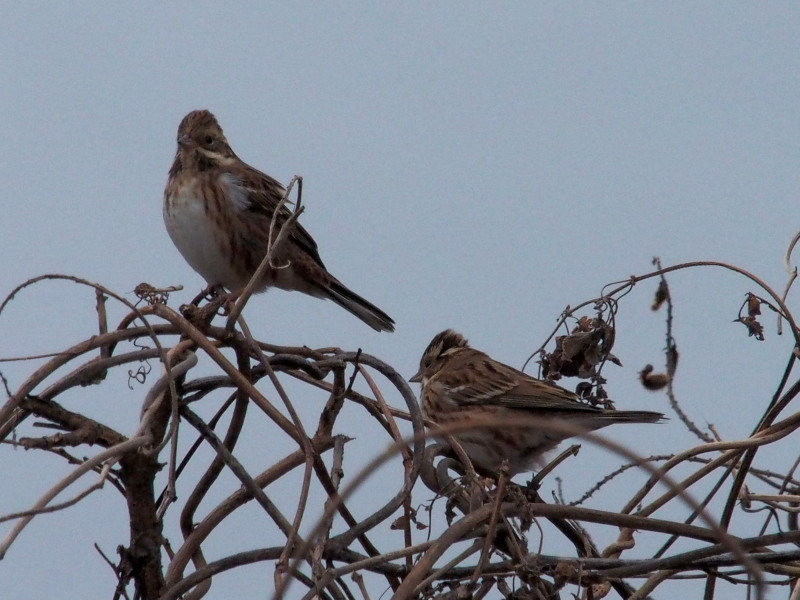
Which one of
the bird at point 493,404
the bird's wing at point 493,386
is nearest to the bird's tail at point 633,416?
the bird at point 493,404

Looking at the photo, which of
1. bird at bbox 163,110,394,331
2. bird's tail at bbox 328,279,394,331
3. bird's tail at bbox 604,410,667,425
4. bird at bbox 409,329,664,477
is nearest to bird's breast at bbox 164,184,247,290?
bird at bbox 163,110,394,331

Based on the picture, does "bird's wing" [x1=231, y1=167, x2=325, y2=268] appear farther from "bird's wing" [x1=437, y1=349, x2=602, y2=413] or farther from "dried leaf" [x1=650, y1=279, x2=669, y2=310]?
"dried leaf" [x1=650, y1=279, x2=669, y2=310]

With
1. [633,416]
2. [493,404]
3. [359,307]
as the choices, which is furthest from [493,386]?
[633,416]

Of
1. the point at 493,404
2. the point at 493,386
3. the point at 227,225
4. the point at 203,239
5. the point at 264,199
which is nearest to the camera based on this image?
the point at 493,404

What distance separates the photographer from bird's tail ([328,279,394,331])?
228 inches

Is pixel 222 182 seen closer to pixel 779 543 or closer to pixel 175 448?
pixel 175 448

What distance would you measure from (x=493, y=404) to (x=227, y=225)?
1691 millimetres

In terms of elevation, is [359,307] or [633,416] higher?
[359,307]

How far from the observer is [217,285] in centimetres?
567

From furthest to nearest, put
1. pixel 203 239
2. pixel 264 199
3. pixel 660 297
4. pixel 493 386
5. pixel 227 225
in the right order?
1. pixel 264 199
2. pixel 227 225
3. pixel 203 239
4. pixel 493 386
5. pixel 660 297

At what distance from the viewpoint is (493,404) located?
5430 millimetres

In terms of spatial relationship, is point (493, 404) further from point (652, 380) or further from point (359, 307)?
point (652, 380)

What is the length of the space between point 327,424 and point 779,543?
104 centimetres

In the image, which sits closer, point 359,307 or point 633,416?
point 633,416
